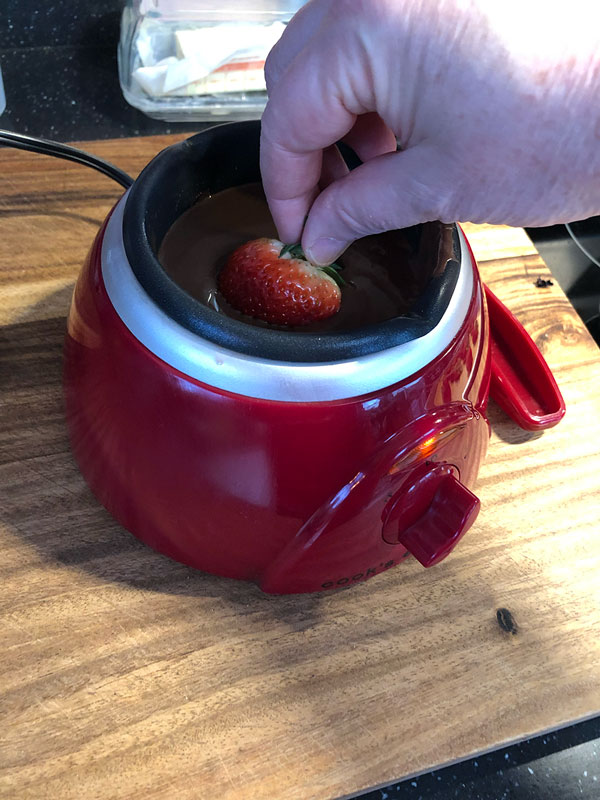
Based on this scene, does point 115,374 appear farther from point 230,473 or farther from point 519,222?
point 519,222

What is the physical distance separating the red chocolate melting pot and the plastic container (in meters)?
0.38

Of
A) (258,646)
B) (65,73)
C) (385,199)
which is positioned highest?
(385,199)

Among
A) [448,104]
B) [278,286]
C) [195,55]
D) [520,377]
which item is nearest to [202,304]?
[278,286]

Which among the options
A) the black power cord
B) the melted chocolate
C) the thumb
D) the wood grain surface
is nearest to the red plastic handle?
the wood grain surface

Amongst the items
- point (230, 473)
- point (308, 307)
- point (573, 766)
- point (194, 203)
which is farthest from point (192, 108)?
point (573, 766)

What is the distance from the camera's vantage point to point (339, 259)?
25.4 inches

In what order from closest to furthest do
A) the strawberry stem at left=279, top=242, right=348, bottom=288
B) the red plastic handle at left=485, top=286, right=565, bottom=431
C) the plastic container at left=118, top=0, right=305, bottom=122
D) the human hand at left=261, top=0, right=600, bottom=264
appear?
1. the human hand at left=261, top=0, right=600, bottom=264
2. the strawberry stem at left=279, top=242, right=348, bottom=288
3. the red plastic handle at left=485, top=286, right=565, bottom=431
4. the plastic container at left=118, top=0, right=305, bottom=122

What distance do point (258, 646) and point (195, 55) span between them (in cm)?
71

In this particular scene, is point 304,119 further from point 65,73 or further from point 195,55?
point 65,73

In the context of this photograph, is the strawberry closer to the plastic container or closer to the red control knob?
the red control knob

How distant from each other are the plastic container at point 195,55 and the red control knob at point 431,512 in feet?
2.09

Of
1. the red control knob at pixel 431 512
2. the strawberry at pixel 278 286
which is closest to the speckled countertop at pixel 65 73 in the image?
the strawberry at pixel 278 286

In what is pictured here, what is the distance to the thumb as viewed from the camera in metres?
0.44

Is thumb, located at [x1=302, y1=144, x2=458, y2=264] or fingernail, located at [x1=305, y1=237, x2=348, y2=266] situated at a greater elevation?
thumb, located at [x1=302, y1=144, x2=458, y2=264]
